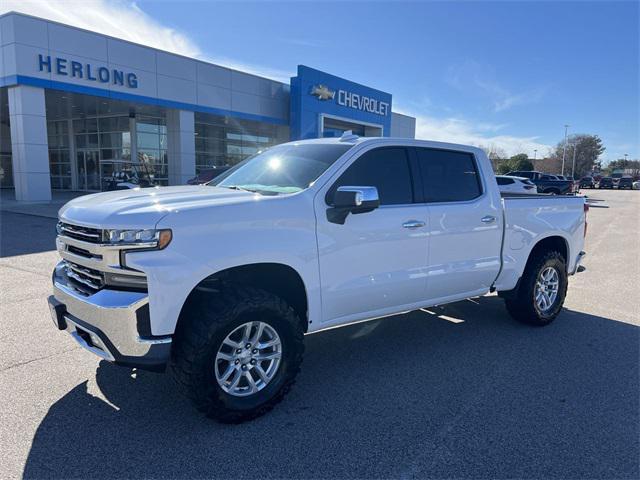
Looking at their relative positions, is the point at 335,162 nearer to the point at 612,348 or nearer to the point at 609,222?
the point at 612,348

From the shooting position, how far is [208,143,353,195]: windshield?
3.94 metres

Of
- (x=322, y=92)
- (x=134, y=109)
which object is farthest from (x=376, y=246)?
(x=322, y=92)

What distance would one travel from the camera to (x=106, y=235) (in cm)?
298

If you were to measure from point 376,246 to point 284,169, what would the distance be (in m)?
1.07

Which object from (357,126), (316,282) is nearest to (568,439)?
(316,282)

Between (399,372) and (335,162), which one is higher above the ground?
(335,162)

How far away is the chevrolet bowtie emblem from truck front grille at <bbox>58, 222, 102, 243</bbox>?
25.3m

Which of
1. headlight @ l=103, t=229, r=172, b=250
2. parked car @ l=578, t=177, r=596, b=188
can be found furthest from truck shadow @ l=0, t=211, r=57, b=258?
parked car @ l=578, t=177, r=596, b=188

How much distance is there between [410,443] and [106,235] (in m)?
2.37

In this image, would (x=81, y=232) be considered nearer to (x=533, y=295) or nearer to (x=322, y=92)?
(x=533, y=295)

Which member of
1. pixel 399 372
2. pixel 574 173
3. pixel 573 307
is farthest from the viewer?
pixel 574 173

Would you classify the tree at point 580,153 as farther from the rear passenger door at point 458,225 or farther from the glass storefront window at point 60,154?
the rear passenger door at point 458,225

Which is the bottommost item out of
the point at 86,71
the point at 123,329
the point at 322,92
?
the point at 123,329

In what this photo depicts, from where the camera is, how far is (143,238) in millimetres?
2928
